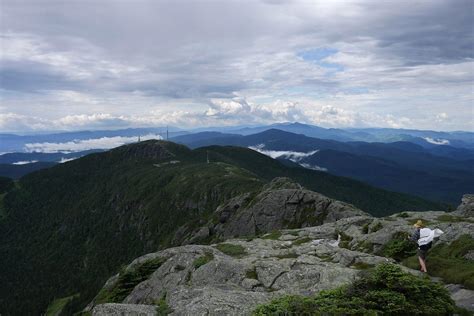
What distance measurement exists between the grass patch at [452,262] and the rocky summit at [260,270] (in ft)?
0.90

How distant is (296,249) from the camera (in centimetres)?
4634

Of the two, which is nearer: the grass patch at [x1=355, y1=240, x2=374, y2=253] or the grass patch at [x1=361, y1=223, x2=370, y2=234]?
the grass patch at [x1=355, y1=240, x2=374, y2=253]

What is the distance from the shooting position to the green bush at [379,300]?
17656 mm

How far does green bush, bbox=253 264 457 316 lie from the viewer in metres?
17.7

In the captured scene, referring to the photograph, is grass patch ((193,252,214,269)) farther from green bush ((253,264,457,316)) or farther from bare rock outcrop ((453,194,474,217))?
bare rock outcrop ((453,194,474,217))

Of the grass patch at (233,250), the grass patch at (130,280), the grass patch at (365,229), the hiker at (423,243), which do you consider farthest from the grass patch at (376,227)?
the grass patch at (130,280)

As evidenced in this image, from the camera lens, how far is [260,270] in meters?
32.1

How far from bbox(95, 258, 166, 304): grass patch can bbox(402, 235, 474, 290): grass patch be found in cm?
3013

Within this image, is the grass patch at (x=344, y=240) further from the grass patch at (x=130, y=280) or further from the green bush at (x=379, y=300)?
the green bush at (x=379, y=300)

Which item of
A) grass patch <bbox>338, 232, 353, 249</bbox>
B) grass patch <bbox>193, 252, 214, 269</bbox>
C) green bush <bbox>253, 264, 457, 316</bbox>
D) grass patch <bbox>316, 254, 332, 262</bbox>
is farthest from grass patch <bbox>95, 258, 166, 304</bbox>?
green bush <bbox>253, 264, 457, 316</bbox>

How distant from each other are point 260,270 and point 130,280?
22.6 meters

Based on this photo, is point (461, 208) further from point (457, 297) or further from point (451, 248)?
point (457, 297)

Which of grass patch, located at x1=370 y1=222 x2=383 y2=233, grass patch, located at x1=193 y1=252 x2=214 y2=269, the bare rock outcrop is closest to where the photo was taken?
grass patch, located at x1=193 y1=252 x2=214 y2=269

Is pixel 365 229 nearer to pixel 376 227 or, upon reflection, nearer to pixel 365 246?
pixel 376 227
